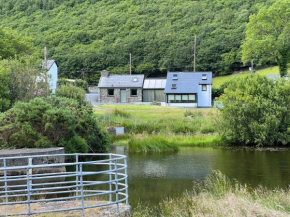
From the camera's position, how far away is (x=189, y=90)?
58.2 m

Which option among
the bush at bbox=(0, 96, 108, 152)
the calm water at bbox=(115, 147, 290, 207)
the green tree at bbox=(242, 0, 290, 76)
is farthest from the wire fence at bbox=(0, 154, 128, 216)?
the green tree at bbox=(242, 0, 290, 76)

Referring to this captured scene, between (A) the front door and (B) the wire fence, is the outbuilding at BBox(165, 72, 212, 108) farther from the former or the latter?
(B) the wire fence

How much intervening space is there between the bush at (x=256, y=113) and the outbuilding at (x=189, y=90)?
20.3m

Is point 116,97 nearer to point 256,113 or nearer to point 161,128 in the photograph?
point 161,128

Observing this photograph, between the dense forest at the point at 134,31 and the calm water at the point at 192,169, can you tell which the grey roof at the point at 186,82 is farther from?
the dense forest at the point at 134,31

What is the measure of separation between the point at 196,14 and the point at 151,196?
105 m

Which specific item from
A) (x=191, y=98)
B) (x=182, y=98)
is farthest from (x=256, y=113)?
(x=182, y=98)

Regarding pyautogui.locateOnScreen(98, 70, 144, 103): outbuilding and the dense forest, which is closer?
pyautogui.locateOnScreen(98, 70, 144, 103): outbuilding

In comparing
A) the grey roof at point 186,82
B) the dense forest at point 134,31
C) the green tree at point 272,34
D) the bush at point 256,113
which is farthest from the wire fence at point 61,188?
the dense forest at point 134,31

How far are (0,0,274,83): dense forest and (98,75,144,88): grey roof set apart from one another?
24.2m

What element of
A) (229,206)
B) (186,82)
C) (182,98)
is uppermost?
(186,82)

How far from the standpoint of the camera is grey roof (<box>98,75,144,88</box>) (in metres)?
62.5

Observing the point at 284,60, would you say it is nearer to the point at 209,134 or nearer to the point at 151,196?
the point at 209,134

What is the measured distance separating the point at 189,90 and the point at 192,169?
3536cm
